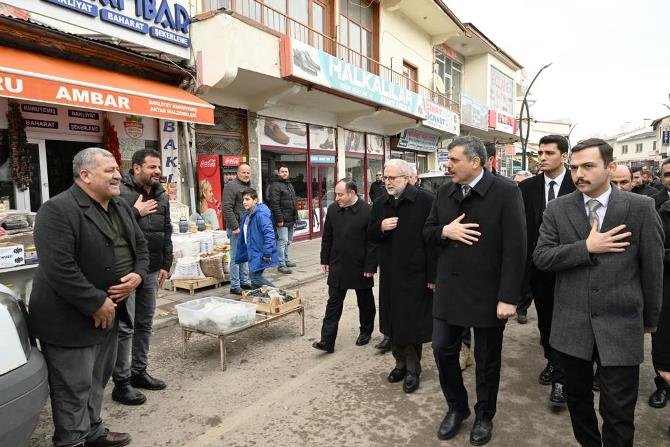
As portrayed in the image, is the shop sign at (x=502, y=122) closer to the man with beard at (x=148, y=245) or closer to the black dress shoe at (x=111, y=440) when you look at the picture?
the man with beard at (x=148, y=245)

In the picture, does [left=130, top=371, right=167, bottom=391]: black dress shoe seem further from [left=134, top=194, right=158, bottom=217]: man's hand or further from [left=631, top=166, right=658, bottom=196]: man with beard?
[left=631, top=166, right=658, bottom=196]: man with beard

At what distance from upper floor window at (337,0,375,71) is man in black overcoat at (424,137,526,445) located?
10.8 meters

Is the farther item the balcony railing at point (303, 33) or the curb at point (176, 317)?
the balcony railing at point (303, 33)

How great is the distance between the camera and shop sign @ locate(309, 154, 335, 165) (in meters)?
12.6

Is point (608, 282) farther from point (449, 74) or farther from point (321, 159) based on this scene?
point (449, 74)

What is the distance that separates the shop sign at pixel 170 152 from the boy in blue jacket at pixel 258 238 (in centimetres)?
330

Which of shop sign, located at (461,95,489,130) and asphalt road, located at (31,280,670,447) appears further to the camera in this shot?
shop sign, located at (461,95,489,130)

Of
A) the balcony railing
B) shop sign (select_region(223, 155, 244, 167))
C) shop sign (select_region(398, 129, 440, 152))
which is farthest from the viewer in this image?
shop sign (select_region(398, 129, 440, 152))

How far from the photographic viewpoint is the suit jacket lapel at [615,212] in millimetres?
2234

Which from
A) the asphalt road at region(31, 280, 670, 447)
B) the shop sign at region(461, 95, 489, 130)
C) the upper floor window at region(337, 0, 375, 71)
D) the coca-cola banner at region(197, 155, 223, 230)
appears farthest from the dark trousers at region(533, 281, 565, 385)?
the shop sign at region(461, 95, 489, 130)

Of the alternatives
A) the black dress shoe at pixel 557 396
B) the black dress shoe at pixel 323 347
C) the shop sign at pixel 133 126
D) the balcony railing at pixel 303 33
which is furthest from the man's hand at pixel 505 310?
the balcony railing at pixel 303 33

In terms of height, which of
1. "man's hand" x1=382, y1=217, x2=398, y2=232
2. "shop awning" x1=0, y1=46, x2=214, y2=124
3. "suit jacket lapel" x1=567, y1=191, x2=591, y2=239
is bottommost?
"man's hand" x1=382, y1=217, x2=398, y2=232

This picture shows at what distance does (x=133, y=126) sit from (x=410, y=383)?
22.3 ft

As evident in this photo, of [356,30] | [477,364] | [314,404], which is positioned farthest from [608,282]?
[356,30]
